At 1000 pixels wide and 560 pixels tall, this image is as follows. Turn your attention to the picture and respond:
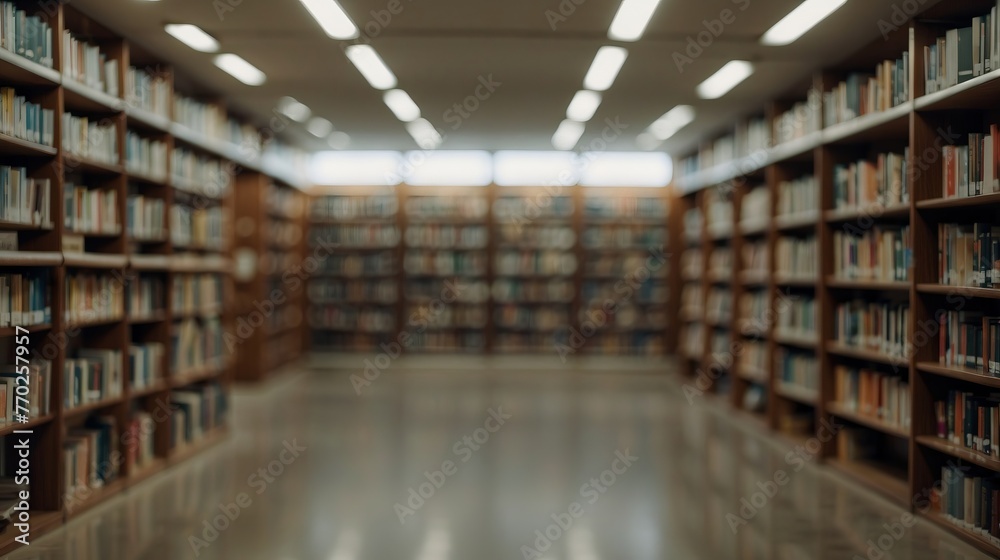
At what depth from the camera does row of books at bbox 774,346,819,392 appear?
6613 mm

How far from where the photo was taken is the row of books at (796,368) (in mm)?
6613

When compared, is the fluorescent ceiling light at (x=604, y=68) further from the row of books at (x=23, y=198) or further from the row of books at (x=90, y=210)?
the row of books at (x=23, y=198)

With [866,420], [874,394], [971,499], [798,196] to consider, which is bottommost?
[971,499]

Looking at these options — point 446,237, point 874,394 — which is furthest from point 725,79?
point 446,237

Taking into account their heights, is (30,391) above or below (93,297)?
below

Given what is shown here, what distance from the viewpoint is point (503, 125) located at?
30.7ft

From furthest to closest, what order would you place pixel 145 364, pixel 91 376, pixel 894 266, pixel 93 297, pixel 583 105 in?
1. pixel 583 105
2. pixel 145 364
3. pixel 894 266
4. pixel 93 297
5. pixel 91 376

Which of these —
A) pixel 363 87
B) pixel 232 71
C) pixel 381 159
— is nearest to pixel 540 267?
pixel 381 159

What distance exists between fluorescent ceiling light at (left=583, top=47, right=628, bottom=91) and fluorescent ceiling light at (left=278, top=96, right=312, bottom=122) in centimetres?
300

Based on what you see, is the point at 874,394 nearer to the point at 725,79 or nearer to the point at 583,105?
the point at 725,79

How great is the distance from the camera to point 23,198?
425 cm

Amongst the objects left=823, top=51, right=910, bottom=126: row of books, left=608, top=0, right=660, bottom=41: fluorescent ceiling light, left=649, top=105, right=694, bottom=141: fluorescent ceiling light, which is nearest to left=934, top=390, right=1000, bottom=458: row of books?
left=823, top=51, right=910, bottom=126: row of books

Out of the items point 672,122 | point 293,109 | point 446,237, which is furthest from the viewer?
point 446,237

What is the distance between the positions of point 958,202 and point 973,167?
0.21 m
